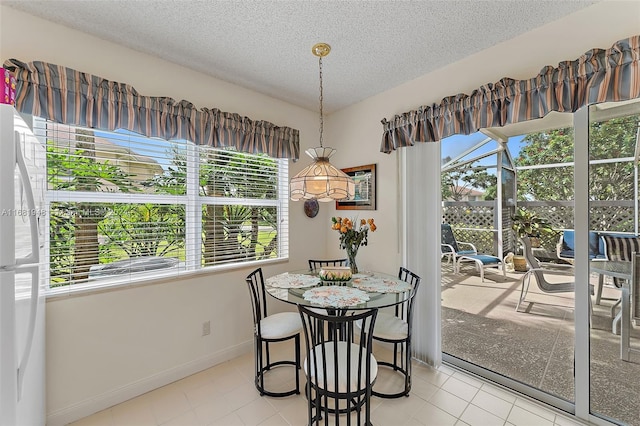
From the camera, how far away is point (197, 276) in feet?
7.97

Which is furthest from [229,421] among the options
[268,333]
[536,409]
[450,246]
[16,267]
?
[450,246]

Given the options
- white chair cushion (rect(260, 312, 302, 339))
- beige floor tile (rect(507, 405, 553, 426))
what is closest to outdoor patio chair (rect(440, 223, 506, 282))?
beige floor tile (rect(507, 405, 553, 426))

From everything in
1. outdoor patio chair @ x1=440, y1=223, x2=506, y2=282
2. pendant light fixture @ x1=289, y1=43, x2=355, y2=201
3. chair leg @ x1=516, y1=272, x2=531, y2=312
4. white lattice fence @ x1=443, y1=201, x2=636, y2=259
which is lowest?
chair leg @ x1=516, y1=272, x2=531, y2=312

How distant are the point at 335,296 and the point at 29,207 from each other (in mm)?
1677

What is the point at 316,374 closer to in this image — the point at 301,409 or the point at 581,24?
the point at 301,409

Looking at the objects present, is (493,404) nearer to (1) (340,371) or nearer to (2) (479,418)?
(2) (479,418)

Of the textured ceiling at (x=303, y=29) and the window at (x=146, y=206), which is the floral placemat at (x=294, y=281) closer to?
the window at (x=146, y=206)

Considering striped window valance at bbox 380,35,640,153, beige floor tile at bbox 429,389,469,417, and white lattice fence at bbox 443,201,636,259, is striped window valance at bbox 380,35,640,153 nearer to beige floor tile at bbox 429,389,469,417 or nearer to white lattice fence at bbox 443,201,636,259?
white lattice fence at bbox 443,201,636,259

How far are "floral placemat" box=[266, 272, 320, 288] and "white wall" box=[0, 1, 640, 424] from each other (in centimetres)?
57

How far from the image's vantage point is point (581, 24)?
1.72m

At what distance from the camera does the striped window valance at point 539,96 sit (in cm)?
150

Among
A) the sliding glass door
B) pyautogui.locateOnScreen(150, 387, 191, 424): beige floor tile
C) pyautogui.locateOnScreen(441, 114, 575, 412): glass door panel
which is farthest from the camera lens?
pyautogui.locateOnScreen(441, 114, 575, 412): glass door panel

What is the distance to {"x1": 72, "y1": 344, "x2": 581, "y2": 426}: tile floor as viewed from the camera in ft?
5.96

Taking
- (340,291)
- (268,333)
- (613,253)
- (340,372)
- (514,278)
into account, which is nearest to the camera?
(340,372)
